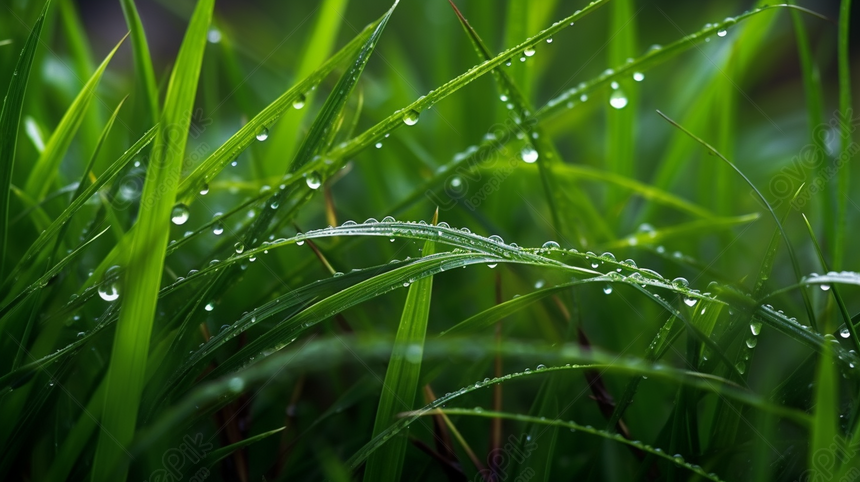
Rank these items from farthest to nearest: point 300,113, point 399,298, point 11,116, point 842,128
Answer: point 300,113 → point 399,298 → point 842,128 → point 11,116

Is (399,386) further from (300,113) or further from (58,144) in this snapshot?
(300,113)

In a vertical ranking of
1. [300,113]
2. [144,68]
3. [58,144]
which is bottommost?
[58,144]

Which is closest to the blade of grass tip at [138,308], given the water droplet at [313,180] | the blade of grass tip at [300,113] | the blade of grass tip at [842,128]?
the water droplet at [313,180]

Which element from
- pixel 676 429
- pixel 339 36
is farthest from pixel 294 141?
pixel 339 36

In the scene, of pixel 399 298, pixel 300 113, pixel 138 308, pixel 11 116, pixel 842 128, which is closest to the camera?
pixel 138 308

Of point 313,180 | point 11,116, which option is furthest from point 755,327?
point 11,116

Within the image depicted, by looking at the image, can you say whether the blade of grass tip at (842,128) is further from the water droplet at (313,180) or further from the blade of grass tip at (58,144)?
the blade of grass tip at (58,144)
